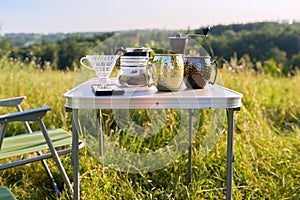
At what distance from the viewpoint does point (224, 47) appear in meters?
5.31

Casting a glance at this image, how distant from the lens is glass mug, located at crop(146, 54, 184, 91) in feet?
5.79

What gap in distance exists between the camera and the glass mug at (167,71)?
177 cm

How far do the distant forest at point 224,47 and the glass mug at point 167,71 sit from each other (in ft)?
7.68

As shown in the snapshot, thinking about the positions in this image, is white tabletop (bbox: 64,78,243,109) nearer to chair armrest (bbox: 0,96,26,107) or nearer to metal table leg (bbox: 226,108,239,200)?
metal table leg (bbox: 226,108,239,200)

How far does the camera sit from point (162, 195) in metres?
2.56

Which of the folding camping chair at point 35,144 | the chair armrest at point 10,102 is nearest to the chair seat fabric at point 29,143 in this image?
the folding camping chair at point 35,144

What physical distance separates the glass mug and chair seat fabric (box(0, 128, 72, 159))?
96 cm

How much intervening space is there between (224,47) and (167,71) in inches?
147

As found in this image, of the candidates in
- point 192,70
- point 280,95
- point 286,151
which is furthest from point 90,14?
point 192,70

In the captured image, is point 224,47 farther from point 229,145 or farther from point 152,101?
point 152,101

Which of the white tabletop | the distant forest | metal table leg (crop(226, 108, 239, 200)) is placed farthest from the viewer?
the distant forest

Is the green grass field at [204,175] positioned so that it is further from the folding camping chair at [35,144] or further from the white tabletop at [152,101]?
the white tabletop at [152,101]

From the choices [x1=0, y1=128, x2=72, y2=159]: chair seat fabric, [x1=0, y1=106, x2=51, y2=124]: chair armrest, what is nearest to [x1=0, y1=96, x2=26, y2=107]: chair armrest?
[x1=0, y1=128, x2=72, y2=159]: chair seat fabric

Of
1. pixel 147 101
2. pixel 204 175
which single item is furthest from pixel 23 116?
pixel 204 175
